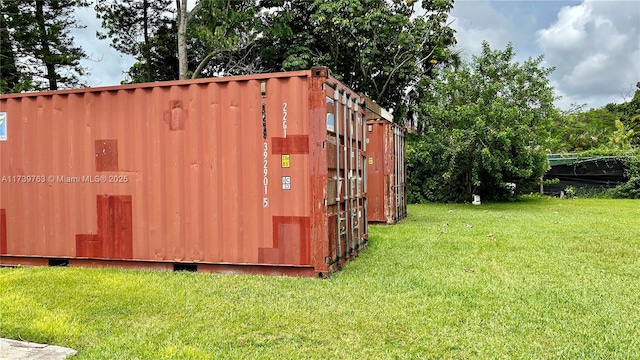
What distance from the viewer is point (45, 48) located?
19047 mm

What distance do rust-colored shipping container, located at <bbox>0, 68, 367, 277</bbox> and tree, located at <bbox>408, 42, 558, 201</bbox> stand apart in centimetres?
1000

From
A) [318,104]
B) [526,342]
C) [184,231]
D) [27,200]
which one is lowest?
[526,342]

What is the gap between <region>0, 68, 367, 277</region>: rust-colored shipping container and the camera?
6234 millimetres

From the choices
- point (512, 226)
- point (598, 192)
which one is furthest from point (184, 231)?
point (598, 192)

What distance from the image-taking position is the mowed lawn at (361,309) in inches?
149

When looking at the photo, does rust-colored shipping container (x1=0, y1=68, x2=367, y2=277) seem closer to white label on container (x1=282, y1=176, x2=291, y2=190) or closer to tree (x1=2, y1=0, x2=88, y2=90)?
white label on container (x1=282, y1=176, x2=291, y2=190)

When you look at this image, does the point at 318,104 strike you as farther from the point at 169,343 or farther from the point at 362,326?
the point at 169,343

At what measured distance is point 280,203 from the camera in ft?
20.6

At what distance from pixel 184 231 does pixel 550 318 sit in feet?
14.7

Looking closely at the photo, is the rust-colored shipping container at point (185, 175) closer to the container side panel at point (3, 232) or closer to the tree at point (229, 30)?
the container side panel at point (3, 232)

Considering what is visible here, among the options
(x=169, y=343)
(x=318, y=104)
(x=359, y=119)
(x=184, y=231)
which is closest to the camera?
(x=169, y=343)

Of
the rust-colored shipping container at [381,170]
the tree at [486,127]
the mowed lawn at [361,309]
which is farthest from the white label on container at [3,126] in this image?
the tree at [486,127]

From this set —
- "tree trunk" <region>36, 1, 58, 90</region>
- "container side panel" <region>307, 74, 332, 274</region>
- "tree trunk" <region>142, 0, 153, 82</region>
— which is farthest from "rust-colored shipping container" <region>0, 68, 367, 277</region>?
"tree trunk" <region>142, 0, 153, 82</region>

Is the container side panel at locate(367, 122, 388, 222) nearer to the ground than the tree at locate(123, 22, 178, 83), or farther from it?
nearer to the ground
